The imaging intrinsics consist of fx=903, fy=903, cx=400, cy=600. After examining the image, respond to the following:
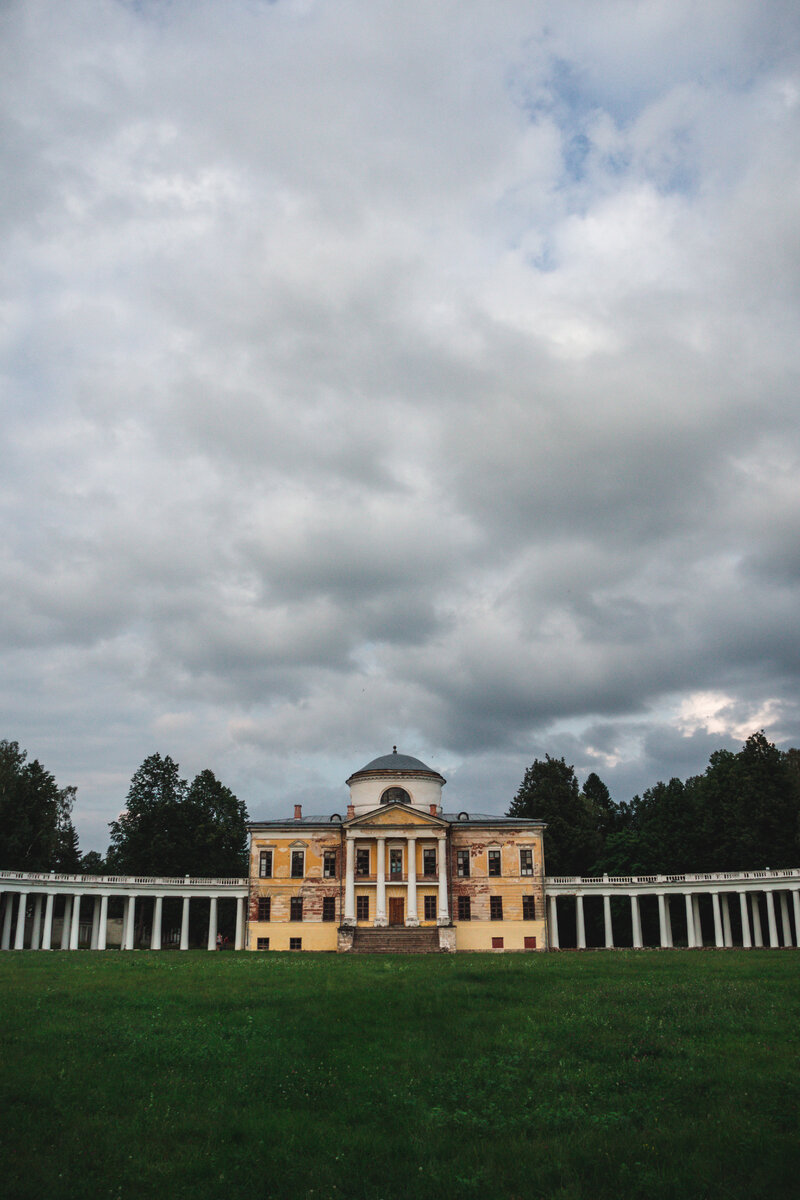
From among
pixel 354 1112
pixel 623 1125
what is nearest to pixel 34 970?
pixel 354 1112

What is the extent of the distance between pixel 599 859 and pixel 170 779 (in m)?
36.2

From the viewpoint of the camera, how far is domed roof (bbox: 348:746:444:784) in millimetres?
66375

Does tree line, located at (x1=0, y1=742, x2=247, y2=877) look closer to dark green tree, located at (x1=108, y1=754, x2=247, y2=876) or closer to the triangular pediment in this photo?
dark green tree, located at (x1=108, y1=754, x2=247, y2=876)

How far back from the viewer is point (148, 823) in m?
73.4

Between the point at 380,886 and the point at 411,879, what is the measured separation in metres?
2.13

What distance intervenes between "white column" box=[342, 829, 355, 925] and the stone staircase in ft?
10.8

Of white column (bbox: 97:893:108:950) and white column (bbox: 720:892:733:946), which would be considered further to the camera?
white column (bbox: 720:892:733:946)

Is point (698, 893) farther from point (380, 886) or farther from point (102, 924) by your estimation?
point (102, 924)

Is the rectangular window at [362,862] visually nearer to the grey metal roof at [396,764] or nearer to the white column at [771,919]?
the grey metal roof at [396,764]

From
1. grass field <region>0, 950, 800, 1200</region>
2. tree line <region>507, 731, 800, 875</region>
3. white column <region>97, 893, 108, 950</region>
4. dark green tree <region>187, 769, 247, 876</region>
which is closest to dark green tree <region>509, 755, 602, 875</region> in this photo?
tree line <region>507, 731, 800, 875</region>

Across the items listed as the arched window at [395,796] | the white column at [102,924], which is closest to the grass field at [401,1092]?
the white column at [102,924]

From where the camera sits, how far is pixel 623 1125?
44.2 ft

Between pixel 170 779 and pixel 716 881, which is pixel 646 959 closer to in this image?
pixel 716 881

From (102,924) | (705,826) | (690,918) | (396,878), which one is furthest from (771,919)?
(102,924)
